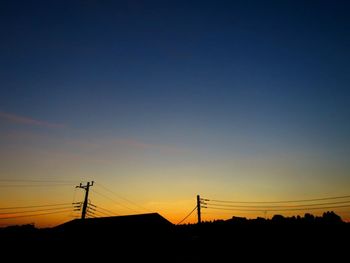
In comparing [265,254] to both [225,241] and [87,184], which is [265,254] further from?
[87,184]

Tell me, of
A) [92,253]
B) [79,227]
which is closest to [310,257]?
[92,253]

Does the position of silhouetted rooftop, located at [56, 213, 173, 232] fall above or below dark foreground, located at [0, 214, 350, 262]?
above

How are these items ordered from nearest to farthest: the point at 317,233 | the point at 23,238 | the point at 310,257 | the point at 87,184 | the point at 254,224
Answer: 1. the point at 310,257
2. the point at 317,233
3. the point at 23,238
4. the point at 254,224
5. the point at 87,184

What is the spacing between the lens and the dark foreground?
1049 inches

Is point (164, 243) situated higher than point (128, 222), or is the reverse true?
point (128, 222)

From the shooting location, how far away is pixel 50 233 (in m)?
31.5

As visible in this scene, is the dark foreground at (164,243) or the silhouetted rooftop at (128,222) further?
the silhouetted rooftop at (128,222)

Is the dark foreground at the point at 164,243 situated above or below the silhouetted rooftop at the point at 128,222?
below

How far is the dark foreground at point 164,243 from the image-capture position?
87.5 ft

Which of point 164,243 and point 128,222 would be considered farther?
point 128,222

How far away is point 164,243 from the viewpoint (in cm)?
2964

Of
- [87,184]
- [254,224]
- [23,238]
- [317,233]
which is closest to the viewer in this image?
[317,233]

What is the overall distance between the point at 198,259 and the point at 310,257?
1251 cm

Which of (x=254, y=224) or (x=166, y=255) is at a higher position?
(x=254, y=224)
